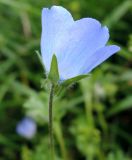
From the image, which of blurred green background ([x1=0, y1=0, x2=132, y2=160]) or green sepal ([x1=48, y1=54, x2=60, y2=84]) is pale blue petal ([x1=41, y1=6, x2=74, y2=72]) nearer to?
green sepal ([x1=48, y1=54, x2=60, y2=84])

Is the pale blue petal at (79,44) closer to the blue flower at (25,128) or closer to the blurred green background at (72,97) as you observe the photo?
the blurred green background at (72,97)

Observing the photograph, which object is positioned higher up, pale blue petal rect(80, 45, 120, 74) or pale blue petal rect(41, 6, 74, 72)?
pale blue petal rect(41, 6, 74, 72)

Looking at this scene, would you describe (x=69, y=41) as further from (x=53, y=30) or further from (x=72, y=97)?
(x=72, y=97)

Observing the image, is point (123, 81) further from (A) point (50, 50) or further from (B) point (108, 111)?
(A) point (50, 50)

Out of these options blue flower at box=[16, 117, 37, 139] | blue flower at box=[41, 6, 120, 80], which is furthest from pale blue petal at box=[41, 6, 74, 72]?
blue flower at box=[16, 117, 37, 139]

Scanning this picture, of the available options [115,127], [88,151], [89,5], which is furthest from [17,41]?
[88,151]
